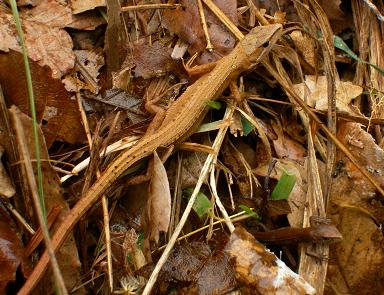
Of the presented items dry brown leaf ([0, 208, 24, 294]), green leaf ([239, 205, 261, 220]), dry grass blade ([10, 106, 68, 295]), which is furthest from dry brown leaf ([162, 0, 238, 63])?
dry grass blade ([10, 106, 68, 295])

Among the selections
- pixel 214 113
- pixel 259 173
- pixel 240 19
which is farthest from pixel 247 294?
pixel 240 19

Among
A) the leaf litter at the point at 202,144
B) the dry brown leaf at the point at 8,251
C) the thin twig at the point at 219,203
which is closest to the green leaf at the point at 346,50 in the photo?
the leaf litter at the point at 202,144

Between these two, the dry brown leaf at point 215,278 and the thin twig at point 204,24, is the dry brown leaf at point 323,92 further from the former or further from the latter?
the dry brown leaf at point 215,278

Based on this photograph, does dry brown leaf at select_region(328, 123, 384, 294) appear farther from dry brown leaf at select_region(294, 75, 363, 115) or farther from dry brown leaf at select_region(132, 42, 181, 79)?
dry brown leaf at select_region(132, 42, 181, 79)

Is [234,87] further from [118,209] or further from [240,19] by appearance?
[118,209]

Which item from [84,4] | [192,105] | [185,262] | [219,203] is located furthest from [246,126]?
[84,4]

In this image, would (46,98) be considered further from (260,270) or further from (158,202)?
(260,270)
